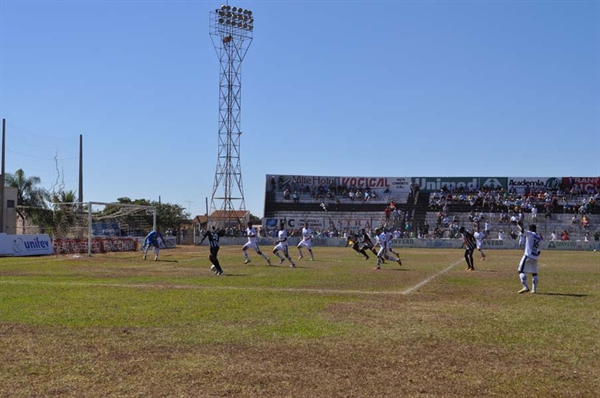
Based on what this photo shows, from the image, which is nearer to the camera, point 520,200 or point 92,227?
point 92,227

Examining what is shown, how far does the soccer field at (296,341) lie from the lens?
7.98 meters

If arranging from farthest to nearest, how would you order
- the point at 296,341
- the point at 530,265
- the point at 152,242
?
the point at 152,242
the point at 530,265
the point at 296,341

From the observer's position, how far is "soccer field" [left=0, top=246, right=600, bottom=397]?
798 cm

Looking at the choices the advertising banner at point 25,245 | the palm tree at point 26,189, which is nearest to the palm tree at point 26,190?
the palm tree at point 26,189

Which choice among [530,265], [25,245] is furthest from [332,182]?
[530,265]

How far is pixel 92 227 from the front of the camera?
1982 inches

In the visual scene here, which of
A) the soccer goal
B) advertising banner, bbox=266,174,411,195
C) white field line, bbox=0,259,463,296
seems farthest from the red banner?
advertising banner, bbox=266,174,411,195

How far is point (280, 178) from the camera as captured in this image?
8200cm

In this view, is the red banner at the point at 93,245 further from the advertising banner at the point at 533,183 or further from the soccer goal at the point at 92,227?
the advertising banner at the point at 533,183

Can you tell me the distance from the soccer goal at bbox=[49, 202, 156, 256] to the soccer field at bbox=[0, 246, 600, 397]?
2415cm

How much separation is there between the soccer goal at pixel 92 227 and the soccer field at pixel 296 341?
24.1 meters

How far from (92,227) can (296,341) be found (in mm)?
42708

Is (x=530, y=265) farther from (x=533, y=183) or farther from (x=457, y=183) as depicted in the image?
(x=533, y=183)

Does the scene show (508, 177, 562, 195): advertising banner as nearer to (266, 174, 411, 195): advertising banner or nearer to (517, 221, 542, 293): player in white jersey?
(266, 174, 411, 195): advertising banner
